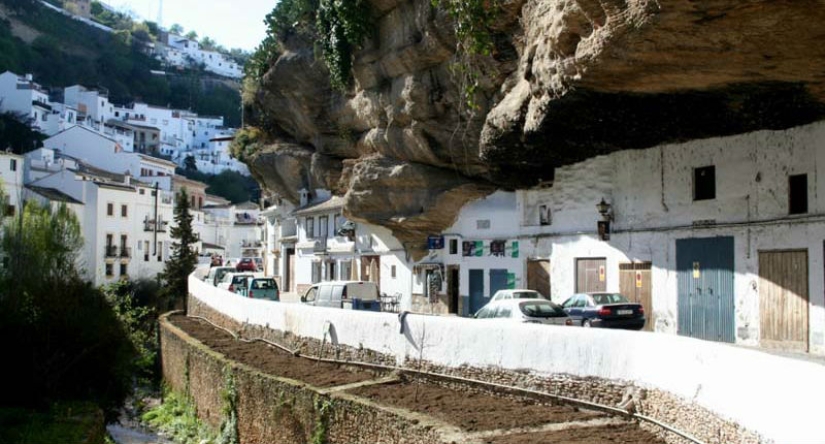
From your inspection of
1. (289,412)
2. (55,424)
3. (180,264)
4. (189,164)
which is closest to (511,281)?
(289,412)

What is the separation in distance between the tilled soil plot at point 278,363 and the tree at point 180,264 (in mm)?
23995

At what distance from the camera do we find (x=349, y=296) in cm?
2447

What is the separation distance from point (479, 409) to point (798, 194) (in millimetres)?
10800

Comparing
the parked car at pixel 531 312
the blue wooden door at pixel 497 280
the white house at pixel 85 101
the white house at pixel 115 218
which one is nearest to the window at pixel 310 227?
the blue wooden door at pixel 497 280

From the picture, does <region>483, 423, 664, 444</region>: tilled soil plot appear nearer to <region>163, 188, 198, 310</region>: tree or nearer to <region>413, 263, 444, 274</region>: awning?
<region>413, 263, 444, 274</region>: awning

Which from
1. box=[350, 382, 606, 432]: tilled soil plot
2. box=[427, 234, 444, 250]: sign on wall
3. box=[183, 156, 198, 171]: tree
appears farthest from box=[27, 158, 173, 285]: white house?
box=[183, 156, 198, 171]: tree

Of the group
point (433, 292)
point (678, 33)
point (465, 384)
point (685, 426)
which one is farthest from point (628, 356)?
point (433, 292)

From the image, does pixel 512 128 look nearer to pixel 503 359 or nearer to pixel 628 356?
pixel 503 359

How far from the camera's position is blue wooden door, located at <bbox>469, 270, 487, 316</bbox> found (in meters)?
29.7

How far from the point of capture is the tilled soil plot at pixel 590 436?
10047 mm

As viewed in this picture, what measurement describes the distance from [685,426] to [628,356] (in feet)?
5.70

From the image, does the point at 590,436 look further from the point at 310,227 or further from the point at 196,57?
the point at 196,57

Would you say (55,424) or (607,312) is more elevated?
(607,312)

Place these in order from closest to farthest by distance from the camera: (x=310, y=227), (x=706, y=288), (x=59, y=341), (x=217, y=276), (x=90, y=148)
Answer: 1. (x=706, y=288)
2. (x=59, y=341)
3. (x=217, y=276)
4. (x=310, y=227)
5. (x=90, y=148)
